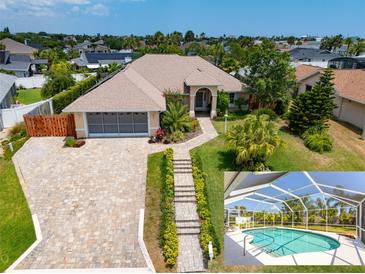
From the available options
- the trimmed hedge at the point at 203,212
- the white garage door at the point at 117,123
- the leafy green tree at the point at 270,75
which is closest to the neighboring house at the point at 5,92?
the white garage door at the point at 117,123

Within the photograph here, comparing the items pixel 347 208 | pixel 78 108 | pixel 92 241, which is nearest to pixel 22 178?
pixel 78 108

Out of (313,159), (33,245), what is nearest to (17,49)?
(33,245)

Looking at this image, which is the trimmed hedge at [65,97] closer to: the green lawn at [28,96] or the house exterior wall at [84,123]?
the green lawn at [28,96]

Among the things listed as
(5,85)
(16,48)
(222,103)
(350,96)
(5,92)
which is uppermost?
(16,48)

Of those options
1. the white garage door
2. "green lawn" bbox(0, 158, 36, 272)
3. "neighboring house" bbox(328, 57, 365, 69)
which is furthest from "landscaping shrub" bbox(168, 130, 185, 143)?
"neighboring house" bbox(328, 57, 365, 69)

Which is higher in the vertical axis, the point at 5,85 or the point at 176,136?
the point at 5,85

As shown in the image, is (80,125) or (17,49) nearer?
(80,125)

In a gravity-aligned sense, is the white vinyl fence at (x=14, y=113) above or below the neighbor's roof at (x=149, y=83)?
below

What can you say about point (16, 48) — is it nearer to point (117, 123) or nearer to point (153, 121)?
point (117, 123)
